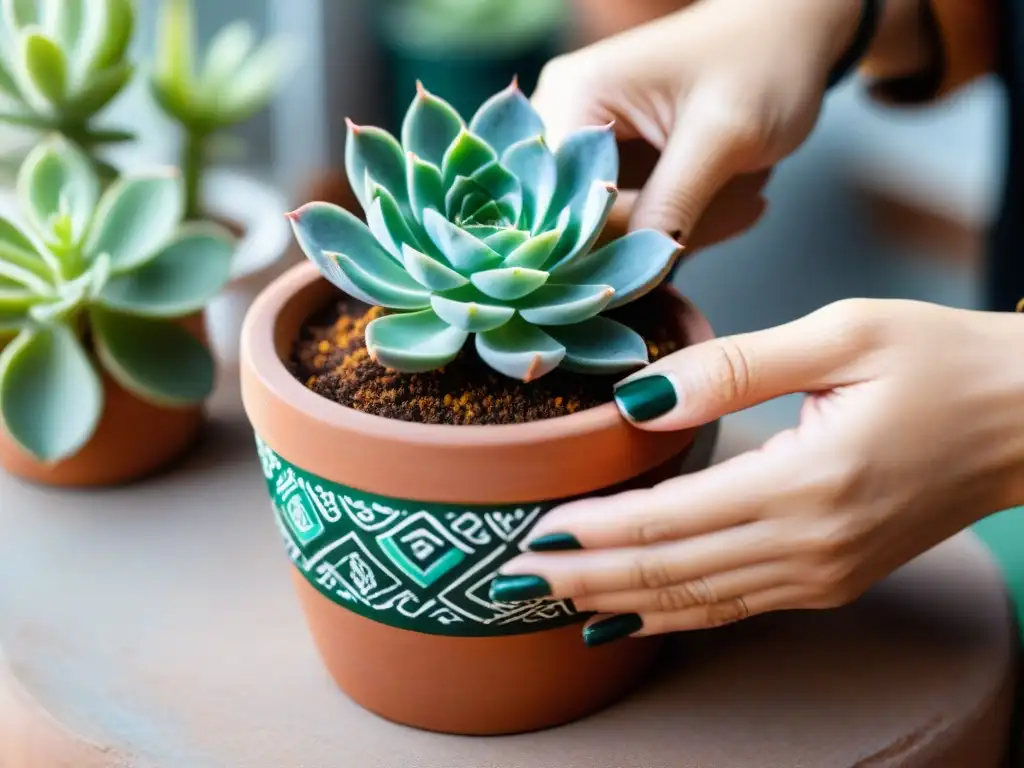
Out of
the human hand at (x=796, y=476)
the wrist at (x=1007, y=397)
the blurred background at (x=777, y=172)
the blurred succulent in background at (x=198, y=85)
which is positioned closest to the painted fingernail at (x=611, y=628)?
the human hand at (x=796, y=476)

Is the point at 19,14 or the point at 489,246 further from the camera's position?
the point at 19,14

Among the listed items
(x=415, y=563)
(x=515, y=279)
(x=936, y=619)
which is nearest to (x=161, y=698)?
(x=415, y=563)

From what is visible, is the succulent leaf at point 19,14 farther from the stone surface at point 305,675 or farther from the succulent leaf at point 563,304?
the succulent leaf at point 563,304

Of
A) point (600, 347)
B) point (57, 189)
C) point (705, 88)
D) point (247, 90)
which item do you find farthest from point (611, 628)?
point (247, 90)

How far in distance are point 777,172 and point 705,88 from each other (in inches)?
29.1

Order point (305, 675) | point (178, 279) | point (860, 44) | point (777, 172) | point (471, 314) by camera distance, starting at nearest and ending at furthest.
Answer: point (471, 314) < point (305, 675) < point (178, 279) < point (860, 44) < point (777, 172)

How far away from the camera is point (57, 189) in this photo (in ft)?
2.44

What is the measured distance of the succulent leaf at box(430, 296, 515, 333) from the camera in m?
0.51

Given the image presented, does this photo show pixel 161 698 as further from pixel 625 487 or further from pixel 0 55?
pixel 0 55

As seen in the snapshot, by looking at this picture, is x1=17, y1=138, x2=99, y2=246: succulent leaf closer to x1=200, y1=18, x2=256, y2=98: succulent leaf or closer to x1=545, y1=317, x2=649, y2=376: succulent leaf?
x1=200, y1=18, x2=256, y2=98: succulent leaf

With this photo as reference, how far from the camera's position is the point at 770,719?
1.99ft

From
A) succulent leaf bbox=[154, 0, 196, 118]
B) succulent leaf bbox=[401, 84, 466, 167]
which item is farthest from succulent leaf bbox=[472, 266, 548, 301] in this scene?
succulent leaf bbox=[154, 0, 196, 118]

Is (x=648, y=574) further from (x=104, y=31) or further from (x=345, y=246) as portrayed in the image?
(x=104, y=31)

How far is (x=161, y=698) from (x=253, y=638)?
0.22 ft
